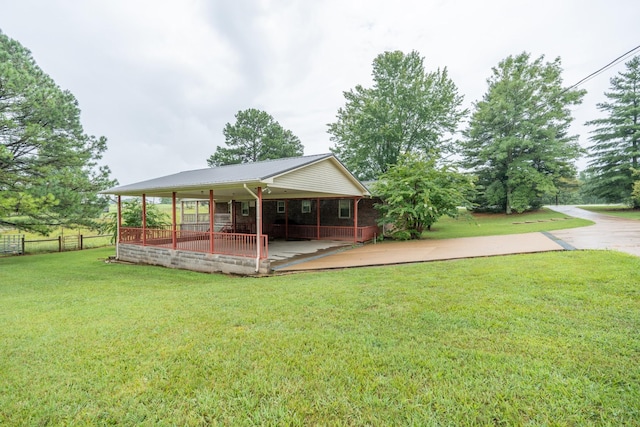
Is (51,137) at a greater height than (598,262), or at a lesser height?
greater

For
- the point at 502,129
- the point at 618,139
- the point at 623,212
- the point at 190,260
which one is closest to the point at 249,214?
Result: the point at 190,260

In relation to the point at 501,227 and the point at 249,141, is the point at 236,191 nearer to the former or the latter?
the point at 501,227

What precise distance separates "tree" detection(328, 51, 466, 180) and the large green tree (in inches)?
773

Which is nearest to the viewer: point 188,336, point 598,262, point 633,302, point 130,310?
point 188,336

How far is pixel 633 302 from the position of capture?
4.11 metres

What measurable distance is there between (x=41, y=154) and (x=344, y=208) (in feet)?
49.6

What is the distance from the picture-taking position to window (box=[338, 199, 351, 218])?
636 inches

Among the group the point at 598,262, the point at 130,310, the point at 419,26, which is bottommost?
the point at 130,310

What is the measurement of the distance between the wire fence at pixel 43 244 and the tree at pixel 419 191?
1834 centimetres

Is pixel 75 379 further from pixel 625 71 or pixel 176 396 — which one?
pixel 625 71

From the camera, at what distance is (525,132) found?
25812 millimetres

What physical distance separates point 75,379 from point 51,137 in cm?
1538

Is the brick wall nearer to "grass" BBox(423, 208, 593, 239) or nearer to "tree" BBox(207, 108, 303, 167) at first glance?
"grass" BBox(423, 208, 593, 239)

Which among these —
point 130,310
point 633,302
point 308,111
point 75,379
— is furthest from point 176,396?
point 308,111
